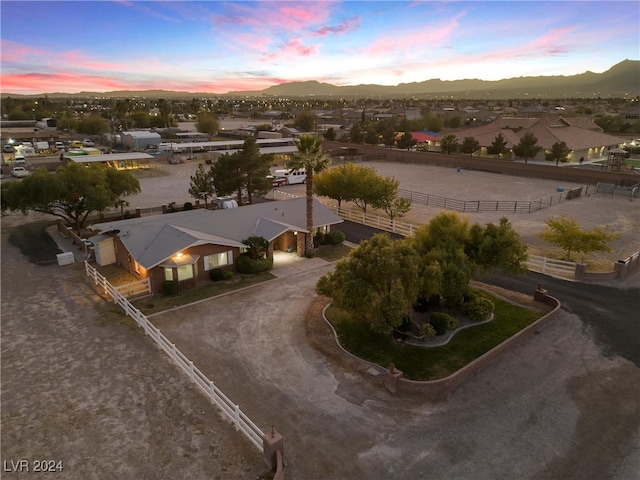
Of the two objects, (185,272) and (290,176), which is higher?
(290,176)

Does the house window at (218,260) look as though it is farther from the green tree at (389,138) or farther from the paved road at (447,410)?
the green tree at (389,138)

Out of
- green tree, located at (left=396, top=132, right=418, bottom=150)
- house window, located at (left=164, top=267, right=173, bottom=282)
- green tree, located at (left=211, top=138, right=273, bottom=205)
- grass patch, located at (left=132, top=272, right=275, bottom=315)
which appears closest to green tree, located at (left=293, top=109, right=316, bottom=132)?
green tree, located at (left=396, top=132, right=418, bottom=150)

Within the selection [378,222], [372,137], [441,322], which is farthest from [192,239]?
[372,137]

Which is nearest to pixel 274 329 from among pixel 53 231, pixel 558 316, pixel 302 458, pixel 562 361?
pixel 302 458

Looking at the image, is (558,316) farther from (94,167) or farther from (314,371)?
(94,167)

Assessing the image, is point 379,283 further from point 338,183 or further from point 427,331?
point 338,183

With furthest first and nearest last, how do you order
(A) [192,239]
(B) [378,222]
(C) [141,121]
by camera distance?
(C) [141,121]
(B) [378,222]
(A) [192,239]

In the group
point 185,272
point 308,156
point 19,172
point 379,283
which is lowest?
point 185,272

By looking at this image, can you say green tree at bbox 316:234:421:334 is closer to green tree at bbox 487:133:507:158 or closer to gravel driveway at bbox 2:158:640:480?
gravel driveway at bbox 2:158:640:480
